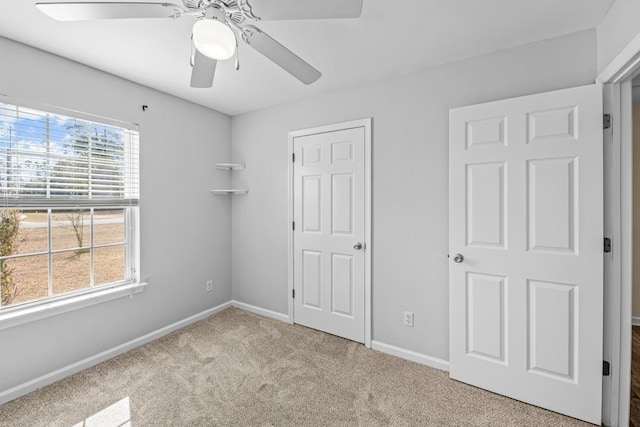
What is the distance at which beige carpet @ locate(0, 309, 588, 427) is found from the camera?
177 cm

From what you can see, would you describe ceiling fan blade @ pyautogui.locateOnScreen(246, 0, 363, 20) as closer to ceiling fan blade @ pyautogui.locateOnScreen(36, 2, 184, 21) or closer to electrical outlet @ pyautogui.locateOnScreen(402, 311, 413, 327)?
ceiling fan blade @ pyautogui.locateOnScreen(36, 2, 184, 21)

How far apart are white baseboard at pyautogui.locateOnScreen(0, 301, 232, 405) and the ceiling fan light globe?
2.56 m

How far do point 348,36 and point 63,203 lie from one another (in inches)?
96.2

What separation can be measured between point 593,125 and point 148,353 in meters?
3.70

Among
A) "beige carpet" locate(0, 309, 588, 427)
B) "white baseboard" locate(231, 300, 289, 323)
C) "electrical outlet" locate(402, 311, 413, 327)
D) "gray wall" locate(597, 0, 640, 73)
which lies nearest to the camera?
"gray wall" locate(597, 0, 640, 73)

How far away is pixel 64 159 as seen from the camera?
2.20 metres

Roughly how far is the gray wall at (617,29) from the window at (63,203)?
11.4ft

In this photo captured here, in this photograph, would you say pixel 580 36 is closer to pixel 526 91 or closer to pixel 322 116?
pixel 526 91

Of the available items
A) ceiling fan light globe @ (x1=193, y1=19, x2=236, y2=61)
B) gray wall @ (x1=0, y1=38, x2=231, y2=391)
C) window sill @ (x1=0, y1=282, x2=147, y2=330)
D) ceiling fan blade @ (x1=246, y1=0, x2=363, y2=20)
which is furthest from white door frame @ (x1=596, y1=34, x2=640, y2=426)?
window sill @ (x1=0, y1=282, x2=147, y2=330)

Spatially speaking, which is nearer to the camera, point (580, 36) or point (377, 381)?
point (580, 36)

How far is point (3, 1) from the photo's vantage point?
1.57 meters

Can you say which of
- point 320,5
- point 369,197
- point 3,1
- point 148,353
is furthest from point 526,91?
point 148,353

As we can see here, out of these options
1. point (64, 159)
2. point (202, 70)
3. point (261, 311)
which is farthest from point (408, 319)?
point (64, 159)

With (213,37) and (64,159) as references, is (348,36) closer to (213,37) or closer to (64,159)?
(213,37)
